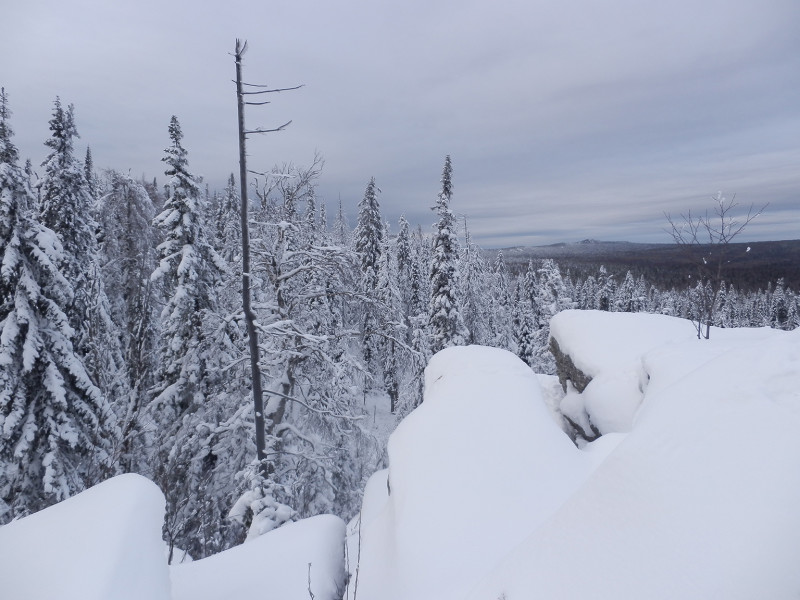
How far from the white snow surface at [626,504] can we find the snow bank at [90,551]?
8.24ft

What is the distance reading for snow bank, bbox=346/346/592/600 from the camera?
14.7ft

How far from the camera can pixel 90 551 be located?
9.05 feet

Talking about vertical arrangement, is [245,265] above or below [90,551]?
above

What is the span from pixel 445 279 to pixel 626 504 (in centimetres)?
2015

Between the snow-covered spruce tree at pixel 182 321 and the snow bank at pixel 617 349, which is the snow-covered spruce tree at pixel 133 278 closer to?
the snow-covered spruce tree at pixel 182 321

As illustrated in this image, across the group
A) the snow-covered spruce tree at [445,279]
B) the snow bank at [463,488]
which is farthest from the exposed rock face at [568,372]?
the snow-covered spruce tree at [445,279]

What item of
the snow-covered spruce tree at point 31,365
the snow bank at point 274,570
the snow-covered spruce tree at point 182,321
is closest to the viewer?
the snow bank at point 274,570

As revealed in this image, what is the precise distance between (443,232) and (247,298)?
631 inches

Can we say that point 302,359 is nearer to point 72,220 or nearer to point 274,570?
point 274,570

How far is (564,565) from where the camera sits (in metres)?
2.88

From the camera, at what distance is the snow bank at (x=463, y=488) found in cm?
448

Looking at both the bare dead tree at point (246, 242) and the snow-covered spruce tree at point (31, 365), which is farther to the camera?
the snow-covered spruce tree at point (31, 365)

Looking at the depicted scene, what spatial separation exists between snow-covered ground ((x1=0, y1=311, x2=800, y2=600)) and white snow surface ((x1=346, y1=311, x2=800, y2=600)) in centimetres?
1

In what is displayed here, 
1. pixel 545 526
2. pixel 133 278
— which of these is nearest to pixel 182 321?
pixel 133 278
